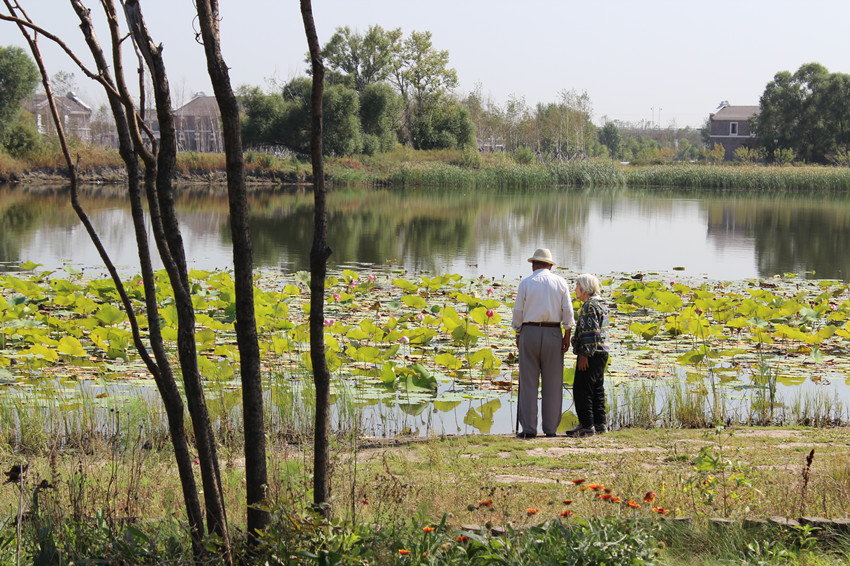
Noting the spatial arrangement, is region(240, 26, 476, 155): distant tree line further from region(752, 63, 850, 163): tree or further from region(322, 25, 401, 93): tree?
region(752, 63, 850, 163): tree

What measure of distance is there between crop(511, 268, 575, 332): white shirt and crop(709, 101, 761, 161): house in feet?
253

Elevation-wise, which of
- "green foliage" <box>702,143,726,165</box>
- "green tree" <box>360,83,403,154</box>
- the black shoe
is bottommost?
the black shoe

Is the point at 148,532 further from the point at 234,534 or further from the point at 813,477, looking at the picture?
the point at 813,477

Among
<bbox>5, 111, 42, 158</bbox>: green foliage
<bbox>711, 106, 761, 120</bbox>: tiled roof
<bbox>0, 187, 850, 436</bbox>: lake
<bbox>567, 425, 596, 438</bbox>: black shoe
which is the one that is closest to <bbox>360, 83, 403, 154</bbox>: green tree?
<bbox>0, 187, 850, 436</bbox>: lake

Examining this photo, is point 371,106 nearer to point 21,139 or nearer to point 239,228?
point 21,139

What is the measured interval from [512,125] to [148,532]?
238 feet

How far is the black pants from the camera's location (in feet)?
19.0

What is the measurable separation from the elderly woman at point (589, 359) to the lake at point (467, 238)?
0.71 meters

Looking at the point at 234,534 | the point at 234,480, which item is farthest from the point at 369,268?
the point at 234,534

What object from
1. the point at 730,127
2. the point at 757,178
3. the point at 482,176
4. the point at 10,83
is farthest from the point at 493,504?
the point at 730,127

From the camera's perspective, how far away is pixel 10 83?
43375 mm

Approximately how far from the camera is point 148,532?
2.91 metres

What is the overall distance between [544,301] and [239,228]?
3.48m

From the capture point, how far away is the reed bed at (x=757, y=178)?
151 feet
